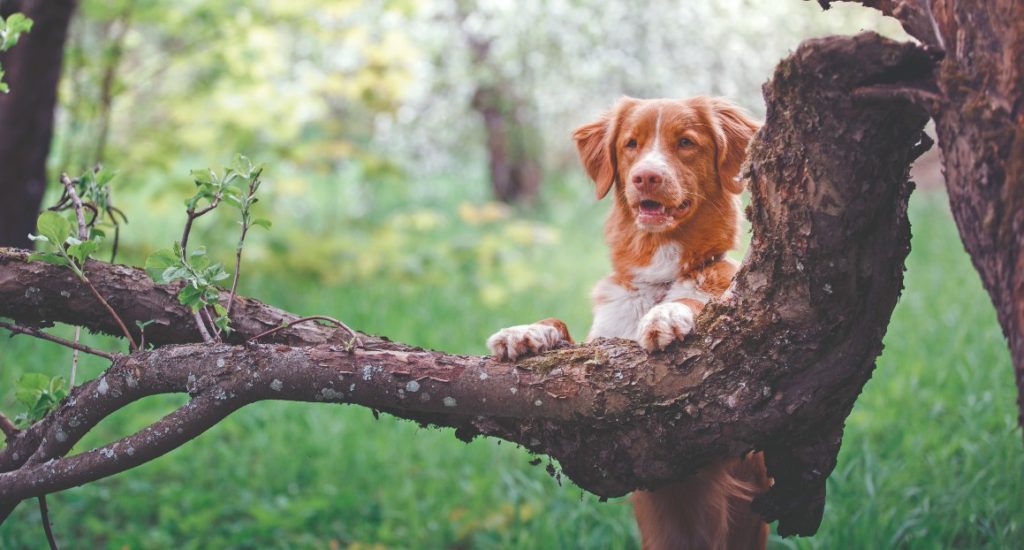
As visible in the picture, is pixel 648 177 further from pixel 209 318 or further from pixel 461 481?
pixel 461 481

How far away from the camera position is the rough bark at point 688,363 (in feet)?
6.00

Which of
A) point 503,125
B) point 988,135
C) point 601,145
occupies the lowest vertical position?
point 988,135

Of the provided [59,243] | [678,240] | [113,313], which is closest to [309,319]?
[113,313]

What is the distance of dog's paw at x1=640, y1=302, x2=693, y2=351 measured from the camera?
2123mm

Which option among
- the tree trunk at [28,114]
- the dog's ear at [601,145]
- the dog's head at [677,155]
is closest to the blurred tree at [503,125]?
the tree trunk at [28,114]

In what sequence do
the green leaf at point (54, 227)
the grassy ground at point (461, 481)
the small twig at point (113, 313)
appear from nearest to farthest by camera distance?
the green leaf at point (54, 227) → the small twig at point (113, 313) → the grassy ground at point (461, 481)

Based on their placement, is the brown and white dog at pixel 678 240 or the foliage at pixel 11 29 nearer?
the foliage at pixel 11 29

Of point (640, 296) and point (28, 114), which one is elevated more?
point (28, 114)

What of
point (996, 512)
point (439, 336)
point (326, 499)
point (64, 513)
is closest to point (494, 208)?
point (439, 336)

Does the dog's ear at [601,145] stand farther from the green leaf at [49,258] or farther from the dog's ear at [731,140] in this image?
the green leaf at [49,258]

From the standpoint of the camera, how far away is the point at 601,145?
3.18 m

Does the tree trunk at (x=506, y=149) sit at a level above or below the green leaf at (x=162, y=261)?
above

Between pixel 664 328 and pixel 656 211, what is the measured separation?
2.43 feet

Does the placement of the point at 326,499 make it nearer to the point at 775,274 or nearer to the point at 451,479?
the point at 451,479
